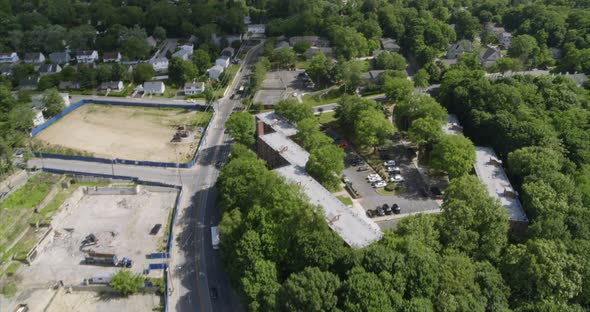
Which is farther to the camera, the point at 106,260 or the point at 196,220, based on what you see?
the point at 196,220

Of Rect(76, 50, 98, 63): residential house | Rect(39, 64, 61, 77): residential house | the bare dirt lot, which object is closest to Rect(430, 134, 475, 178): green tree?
the bare dirt lot

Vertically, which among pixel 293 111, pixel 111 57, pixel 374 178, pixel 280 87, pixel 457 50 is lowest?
pixel 111 57

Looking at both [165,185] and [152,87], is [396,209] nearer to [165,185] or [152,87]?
[165,185]

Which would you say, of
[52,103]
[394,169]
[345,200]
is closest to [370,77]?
[394,169]

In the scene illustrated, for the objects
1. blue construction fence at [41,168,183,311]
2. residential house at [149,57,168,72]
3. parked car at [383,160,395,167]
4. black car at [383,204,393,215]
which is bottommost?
blue construction fence at [41,168,183,311]

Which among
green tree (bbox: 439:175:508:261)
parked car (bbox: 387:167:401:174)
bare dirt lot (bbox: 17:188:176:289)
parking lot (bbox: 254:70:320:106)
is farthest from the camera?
parking lot (bbox: 254:70:320:106)

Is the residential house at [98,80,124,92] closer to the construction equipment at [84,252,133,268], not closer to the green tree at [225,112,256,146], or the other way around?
the green tree at [225,112,256,146]

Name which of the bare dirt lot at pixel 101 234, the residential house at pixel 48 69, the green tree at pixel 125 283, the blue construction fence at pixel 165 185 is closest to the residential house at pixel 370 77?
the blue construction fence at pixel 165 185
